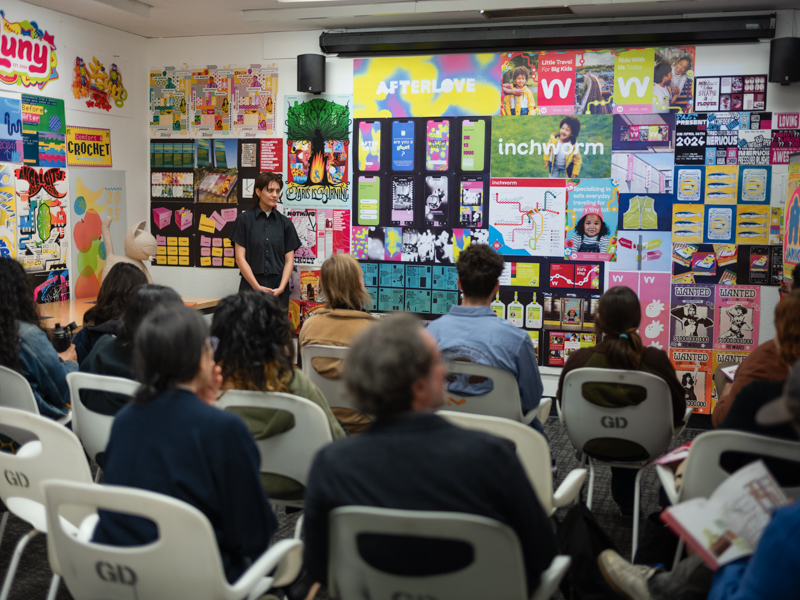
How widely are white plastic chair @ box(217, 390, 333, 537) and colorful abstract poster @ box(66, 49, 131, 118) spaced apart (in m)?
4.30

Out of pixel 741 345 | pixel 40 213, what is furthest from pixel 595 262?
pixel 40 213

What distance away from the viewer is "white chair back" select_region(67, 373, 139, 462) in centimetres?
244

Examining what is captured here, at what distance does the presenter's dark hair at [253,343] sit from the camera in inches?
90.7

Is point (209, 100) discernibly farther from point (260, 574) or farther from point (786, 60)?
point (260, 574)

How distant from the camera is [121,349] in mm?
2732

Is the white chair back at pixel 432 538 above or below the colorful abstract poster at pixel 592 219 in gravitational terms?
below

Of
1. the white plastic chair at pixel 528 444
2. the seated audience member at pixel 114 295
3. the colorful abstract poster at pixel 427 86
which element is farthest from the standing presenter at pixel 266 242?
the white plastic chair at pixel 528 444

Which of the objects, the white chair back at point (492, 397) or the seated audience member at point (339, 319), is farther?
the seated audience member at point (339, 319)

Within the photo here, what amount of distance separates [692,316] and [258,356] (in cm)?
395

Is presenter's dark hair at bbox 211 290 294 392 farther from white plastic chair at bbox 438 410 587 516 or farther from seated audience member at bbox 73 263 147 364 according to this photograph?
seated audience member at bbox 73 263 147 364

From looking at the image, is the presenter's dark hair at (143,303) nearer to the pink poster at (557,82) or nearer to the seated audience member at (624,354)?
the seated audience member at (624,354)

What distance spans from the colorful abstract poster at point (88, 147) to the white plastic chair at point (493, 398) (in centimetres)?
412

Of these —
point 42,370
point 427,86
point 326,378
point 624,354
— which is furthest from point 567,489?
point 427,86

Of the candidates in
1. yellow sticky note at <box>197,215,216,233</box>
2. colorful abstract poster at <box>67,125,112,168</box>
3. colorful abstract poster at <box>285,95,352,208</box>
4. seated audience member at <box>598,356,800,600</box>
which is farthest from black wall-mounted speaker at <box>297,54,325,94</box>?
seated audience member at <box>598,356,800,600</box>
